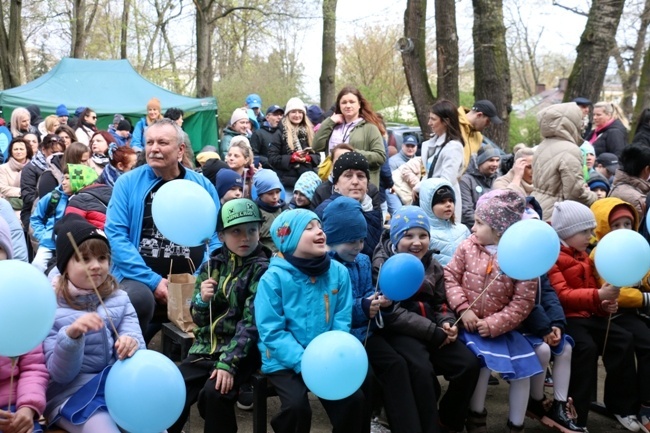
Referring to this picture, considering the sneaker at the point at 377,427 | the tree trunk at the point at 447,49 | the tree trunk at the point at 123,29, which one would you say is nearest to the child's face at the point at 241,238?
the sneaker at the point at 377,427

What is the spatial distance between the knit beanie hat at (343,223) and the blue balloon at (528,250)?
82 cm

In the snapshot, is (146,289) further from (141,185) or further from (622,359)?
(622,359)

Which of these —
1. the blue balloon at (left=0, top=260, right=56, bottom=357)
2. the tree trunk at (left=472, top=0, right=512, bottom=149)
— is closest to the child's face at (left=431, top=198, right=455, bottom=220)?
the blue balloon at (left=0, top=260, right=56, bottom=357)

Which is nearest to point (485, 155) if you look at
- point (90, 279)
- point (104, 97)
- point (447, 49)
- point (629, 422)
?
point (629, 422)

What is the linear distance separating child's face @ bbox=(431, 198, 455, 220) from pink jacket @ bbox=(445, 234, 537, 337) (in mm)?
510

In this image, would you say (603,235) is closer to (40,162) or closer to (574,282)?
(574,282)

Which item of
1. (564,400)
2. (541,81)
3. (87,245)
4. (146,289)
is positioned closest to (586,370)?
(564,400)

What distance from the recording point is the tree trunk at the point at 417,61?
438 inches

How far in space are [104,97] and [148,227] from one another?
1315cm

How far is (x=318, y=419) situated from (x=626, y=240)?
90.4 inches

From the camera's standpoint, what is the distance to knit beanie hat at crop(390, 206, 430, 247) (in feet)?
14.2

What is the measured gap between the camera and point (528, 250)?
4059 millimetres

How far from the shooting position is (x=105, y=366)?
3566 millimetres

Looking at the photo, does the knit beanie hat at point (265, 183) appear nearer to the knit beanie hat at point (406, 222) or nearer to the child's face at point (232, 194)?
the child's face at point (232, 194)
